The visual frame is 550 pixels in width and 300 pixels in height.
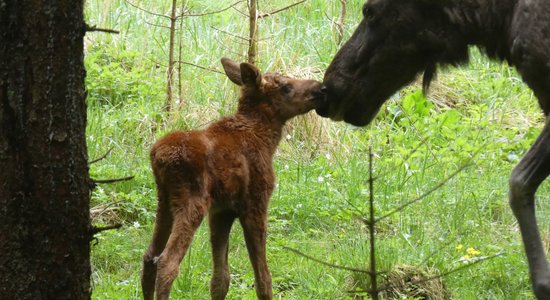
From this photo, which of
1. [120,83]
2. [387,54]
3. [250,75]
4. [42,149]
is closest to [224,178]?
[250,75]

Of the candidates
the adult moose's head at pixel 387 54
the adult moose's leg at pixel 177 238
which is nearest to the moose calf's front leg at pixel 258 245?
the adult moose's leg at pixel 177 238

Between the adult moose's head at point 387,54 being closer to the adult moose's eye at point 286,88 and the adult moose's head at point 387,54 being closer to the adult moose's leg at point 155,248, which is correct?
the adult moose's eye at point 286,88

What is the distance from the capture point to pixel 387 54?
19.4 ft

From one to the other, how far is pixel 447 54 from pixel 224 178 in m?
1.54

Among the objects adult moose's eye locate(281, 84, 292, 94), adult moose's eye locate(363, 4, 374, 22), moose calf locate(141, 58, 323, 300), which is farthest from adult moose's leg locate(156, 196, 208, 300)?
adult moose's eye locate(363, 4, 374, 22)

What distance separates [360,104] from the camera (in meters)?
6.19

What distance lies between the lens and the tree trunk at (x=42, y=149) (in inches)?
149

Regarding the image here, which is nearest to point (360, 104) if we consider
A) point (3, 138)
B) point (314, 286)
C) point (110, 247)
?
point (314, 286)

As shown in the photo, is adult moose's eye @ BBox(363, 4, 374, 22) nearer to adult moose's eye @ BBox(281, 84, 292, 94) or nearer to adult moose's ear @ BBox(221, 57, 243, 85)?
adult moose's eye @ BBox(281, 84, 292, 94)

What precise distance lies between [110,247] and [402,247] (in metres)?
2.23

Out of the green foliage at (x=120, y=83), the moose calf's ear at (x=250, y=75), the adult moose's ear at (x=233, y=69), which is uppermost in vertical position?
the green foliage at (x=120, y=83)

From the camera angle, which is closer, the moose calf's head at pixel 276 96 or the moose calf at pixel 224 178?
the moose calf at pixel 224 178

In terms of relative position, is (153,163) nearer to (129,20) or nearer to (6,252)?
(6,252)

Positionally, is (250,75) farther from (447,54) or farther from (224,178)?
(447,54)
